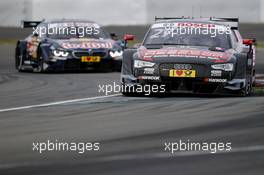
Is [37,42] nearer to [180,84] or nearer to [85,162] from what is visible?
[180,84]

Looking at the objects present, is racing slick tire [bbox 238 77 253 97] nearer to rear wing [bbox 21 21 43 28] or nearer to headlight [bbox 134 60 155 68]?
headlight [bbox 134 60 155 68]

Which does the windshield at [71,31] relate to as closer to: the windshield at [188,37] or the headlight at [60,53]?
the headlight at [60,53]

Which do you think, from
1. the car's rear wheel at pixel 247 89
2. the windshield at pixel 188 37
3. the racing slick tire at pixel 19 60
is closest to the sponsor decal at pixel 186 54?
the car's rear wheel at pixel 247 89

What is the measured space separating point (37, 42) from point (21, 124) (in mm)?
9735

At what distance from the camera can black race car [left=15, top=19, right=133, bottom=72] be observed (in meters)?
18.3

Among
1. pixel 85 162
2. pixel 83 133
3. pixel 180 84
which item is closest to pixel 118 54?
pixel 180 84

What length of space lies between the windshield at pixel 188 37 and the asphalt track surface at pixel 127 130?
1035 mm

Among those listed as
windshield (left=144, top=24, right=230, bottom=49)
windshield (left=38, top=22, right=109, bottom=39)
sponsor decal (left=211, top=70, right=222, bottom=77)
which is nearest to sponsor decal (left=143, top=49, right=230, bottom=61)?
sponsor decal (left=211, top=70, right=222, bottom=77)

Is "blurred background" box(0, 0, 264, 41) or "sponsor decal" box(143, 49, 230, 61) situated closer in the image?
"sponsor decal" box(143, 49, 230, 61)

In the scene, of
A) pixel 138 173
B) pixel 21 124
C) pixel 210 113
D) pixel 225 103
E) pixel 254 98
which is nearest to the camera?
pixel 138 173

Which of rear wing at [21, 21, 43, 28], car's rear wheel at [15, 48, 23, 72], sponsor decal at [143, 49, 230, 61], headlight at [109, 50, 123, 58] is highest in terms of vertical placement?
sponsor decal at [143, 49, 230, 61]

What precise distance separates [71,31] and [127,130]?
1058cm

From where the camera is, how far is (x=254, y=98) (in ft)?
40.0

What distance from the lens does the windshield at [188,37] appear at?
13.3 metres
